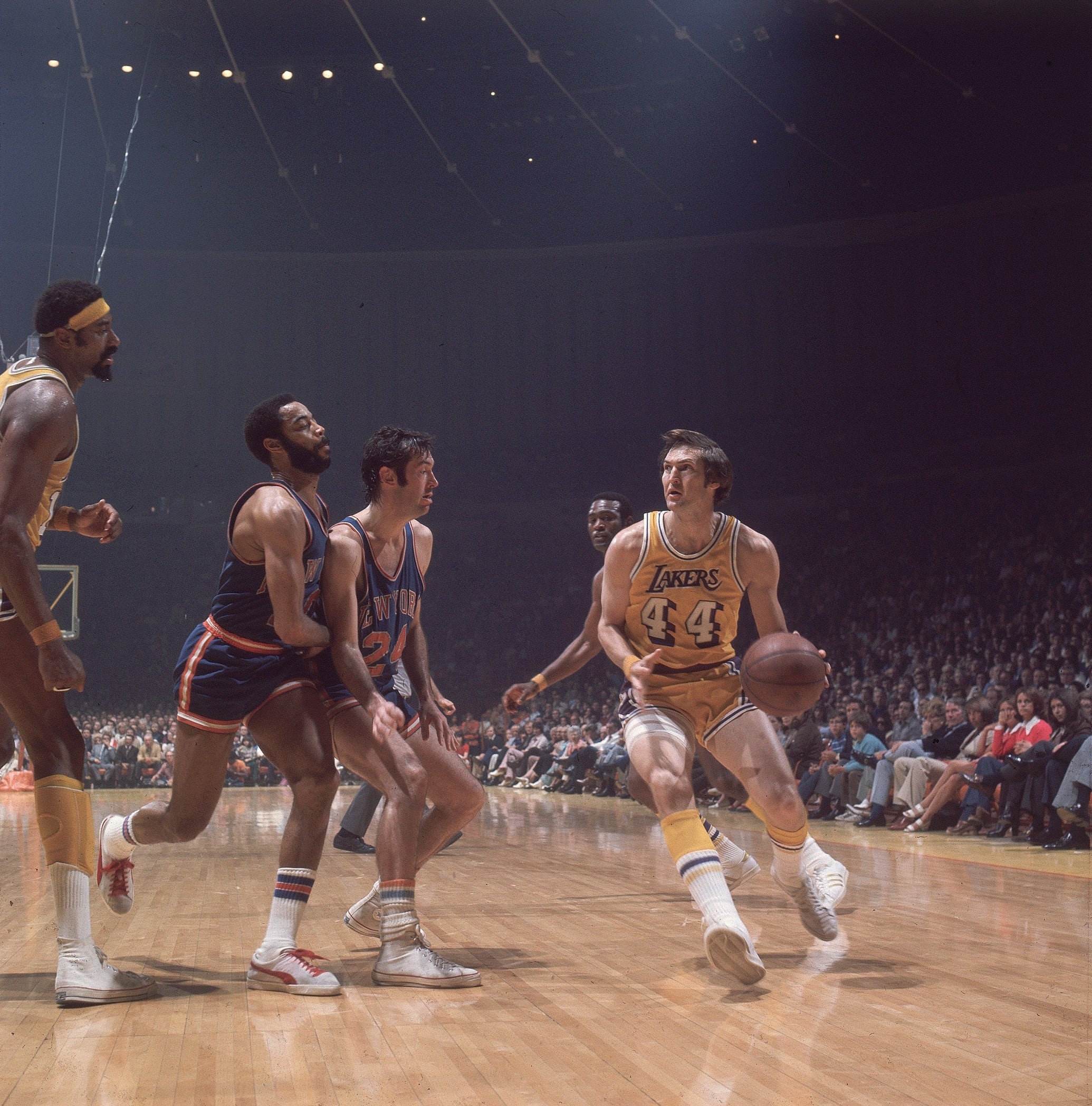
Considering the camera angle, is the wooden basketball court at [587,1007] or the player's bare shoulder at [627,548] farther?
the player's bare shoulder at [627,548]

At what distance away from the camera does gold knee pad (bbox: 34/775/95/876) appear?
3.41m

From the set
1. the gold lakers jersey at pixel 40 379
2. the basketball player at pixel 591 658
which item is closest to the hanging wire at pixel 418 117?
the basketball player at pixel 591 658

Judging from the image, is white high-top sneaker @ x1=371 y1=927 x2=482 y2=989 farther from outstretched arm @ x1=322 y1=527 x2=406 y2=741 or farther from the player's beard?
the player's beard

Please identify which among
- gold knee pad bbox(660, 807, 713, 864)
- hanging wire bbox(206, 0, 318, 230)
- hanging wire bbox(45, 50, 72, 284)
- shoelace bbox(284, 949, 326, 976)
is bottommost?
shoelace bbox(284, 949, 326, 976)

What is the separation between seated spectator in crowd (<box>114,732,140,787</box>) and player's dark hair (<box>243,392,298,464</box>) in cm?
1651

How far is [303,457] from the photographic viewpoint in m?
3.87

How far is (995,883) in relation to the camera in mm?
6090

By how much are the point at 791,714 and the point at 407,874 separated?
1.54 metres

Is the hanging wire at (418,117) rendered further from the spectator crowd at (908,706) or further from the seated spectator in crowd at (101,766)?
the seated spectator in crowd at (101,766)

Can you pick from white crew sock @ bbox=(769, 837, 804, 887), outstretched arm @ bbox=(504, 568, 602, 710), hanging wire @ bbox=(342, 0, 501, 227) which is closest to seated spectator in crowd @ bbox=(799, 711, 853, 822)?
outstretched arm @ bbox=(504, 568, 602, 710)

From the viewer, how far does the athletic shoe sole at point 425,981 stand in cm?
358

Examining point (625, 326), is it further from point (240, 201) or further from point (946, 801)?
point (946, 801)

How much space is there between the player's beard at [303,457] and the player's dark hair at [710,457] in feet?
4.08

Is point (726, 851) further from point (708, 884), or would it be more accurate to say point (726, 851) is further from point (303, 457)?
point (303, 457)
